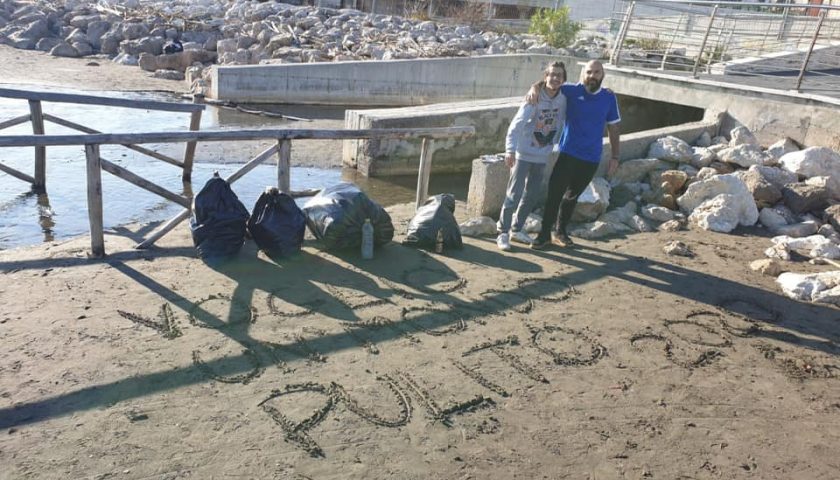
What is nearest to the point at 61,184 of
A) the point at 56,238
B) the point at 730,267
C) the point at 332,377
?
the point at 56,238

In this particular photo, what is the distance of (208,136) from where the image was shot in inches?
217

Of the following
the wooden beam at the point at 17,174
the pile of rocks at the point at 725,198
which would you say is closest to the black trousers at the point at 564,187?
the pile of rocks at the point at 725,198

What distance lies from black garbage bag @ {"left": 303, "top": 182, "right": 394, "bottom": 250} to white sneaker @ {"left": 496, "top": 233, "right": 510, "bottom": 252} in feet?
3.68

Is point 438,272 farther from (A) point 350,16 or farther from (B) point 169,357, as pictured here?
(A) point 350,16

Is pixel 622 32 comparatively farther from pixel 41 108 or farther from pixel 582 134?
pixel 41 108

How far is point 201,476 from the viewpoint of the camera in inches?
112

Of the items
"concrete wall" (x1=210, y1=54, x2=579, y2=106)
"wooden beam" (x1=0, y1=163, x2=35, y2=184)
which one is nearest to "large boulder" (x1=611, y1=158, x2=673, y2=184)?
"wooden beam" (x1=0, y1=163, x2=35, y2=184)

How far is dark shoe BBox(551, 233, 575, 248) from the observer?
6324 millimetres

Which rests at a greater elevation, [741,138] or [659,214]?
[741,138]

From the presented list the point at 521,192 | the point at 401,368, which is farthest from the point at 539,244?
the point at 401,368

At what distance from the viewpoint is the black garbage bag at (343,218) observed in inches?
218

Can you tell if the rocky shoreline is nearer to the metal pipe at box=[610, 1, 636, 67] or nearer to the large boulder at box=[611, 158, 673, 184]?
the metal pipe at box=[610, 1, 636, 67]

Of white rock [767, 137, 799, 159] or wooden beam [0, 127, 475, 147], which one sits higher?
white rock [767, 137, 799, 159]

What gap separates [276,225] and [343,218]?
0.59 m
